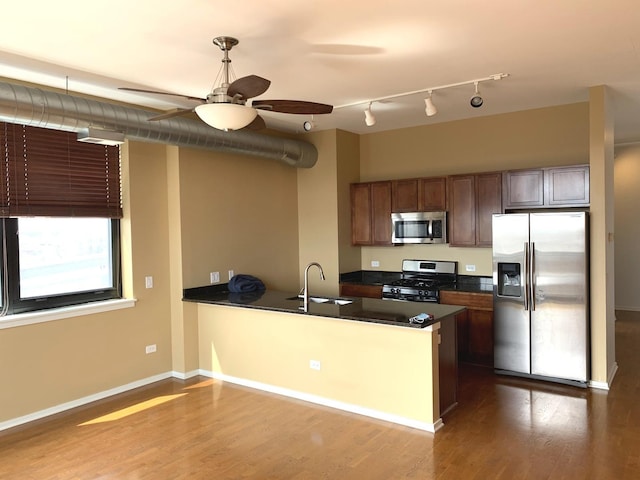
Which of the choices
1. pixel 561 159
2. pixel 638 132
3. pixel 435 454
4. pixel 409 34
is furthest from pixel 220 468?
pixel 638 132

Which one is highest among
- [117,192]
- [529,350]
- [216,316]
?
[117,192]

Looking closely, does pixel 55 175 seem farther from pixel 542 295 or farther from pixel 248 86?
pixel 542 295

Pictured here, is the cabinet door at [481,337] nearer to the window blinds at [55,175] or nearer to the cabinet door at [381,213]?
the cabinet door at [381,213]

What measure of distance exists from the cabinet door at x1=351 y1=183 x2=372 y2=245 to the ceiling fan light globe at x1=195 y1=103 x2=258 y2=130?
11.8ft

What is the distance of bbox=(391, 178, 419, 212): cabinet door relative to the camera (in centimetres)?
614

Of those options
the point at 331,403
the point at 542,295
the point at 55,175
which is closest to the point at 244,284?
the point at 331,403

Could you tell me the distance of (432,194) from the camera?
600cm

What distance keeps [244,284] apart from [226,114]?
2881 mm

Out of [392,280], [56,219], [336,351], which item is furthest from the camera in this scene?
[392,280]

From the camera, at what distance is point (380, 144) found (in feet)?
22.1

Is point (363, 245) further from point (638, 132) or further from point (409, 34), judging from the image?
point (638, 132)

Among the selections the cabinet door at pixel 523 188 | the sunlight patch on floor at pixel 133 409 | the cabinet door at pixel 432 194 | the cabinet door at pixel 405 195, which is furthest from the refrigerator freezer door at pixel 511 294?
the sunlight patch on floor at pixel 133 409

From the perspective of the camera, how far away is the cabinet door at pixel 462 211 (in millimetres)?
5703

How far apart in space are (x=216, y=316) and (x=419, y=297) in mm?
2333
